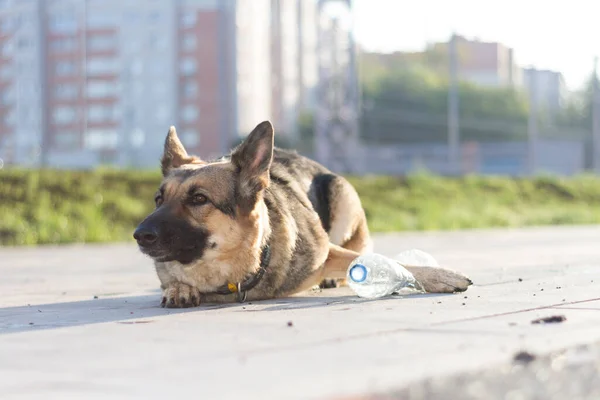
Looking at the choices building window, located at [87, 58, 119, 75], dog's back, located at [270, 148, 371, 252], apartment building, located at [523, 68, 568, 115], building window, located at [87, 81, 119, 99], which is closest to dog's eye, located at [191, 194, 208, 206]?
dog's back, located at [270, 148, 371, 252]

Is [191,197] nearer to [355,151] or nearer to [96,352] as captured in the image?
[96,352]

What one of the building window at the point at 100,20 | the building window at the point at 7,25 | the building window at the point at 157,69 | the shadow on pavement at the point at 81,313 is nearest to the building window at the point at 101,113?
the building window at the point at 157,69

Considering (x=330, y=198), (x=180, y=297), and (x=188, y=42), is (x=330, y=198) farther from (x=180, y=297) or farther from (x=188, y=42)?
(x=188, y=42)

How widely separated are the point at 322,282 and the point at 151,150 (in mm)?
49711

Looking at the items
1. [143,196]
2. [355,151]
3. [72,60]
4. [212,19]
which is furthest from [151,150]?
[143,196]

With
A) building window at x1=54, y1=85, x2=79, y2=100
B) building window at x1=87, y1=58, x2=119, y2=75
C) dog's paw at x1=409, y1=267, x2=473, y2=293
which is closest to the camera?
dog's paw at x1=409, y1=267, x2=473, y2=293

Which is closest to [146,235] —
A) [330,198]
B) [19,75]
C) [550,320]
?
[330,198]

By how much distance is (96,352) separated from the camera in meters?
3.90

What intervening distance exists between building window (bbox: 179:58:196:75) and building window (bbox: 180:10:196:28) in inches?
85.3

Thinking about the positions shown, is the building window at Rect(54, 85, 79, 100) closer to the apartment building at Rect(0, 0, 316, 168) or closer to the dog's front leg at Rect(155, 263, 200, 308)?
the apartment building at Rect(0, 0, 316, 168)

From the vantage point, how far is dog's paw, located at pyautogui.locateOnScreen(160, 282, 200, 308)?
5684mm

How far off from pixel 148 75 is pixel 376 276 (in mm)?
58321

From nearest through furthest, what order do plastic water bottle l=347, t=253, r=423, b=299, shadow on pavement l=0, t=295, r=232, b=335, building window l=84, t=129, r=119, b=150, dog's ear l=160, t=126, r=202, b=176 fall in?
shadow on pavement l=0, t=295, r=232, b=335 < plastic water bottle l=347, t=253, r=423, b=299 < dog's ear l=160, t=126, r=202, b=176 < building window l=84, t=129, r=119, b=150

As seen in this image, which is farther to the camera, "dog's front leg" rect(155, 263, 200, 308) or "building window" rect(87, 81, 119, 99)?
"building window" rect(87, 81, 119, 99)
